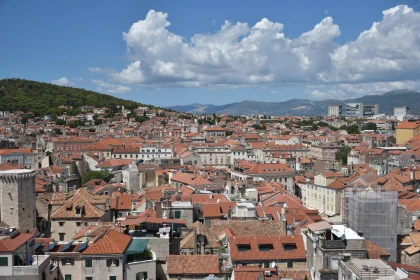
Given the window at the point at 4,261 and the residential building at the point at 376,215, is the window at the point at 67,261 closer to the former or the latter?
the window at the point at 4,261

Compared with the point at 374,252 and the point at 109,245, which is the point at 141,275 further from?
the point at 374,252

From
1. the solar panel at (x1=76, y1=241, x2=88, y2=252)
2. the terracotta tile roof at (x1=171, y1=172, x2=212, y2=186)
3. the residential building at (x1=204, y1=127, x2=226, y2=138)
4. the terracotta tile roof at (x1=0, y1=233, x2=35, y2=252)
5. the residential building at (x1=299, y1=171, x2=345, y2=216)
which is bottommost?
the residential building at (x1=299, y1=171, x2=345, y2=216)

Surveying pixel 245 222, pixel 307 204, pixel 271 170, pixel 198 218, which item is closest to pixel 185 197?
pixel 198 218

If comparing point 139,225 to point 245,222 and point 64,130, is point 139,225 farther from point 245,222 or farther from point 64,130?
point 64,130

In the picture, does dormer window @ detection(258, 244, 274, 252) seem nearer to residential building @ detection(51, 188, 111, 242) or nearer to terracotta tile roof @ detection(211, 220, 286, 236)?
terracotta tile roof @ detection(211, 220, 286, 236)

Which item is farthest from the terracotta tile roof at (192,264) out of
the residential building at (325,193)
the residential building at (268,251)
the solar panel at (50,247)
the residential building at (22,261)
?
the residential building at (325,193)

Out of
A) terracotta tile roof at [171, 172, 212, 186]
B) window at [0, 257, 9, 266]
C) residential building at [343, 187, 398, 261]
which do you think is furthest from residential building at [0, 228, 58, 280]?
terracotta tile roof at [171, 172, 212, 186]
